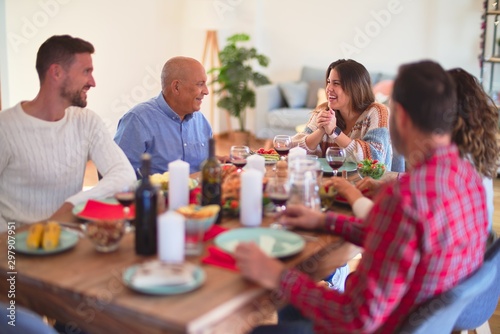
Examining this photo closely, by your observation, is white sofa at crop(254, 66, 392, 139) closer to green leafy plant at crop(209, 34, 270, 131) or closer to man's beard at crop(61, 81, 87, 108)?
green leafy plant at crop(209, 34, 270, 131)

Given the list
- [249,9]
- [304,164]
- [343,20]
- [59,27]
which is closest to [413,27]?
[343,20]

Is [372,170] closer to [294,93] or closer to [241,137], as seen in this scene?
[294,93]

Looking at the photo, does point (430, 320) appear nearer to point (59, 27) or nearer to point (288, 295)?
point (288, 295)

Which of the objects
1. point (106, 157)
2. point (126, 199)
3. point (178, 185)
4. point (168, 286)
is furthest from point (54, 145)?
point (168, 286)

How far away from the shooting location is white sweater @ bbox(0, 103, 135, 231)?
2254 mm

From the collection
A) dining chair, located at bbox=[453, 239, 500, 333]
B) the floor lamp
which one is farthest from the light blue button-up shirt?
the floor lamp

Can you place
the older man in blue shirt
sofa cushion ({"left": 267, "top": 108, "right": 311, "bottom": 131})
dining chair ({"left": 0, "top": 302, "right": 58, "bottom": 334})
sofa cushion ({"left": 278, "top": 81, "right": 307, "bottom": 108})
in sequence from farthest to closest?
1. sofa cushion ({"left": 278, "top": 81, "right": 307, "bottom": 108})
2. sofa cushion ({"left": 267, "top": 108, "right": 311, "bottom": 131})
3. the older man in blue shirt
4. dining chair ({"left": 0, "top": 302, "right": 58, "bottom": 334})

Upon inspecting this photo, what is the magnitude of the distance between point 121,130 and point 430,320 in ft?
6.64

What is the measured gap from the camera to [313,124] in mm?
3301

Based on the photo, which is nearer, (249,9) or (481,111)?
(481,111)

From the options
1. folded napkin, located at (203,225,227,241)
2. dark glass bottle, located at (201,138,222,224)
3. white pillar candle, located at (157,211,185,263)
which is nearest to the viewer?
white pillar candle, located at (157,211,185,263)

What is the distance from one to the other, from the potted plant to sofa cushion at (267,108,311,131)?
0.35 m

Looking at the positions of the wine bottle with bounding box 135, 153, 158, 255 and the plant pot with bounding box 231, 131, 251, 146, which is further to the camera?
the plant pot with bounding box 231, 131, 251, 146

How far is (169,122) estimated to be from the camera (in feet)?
10.4
